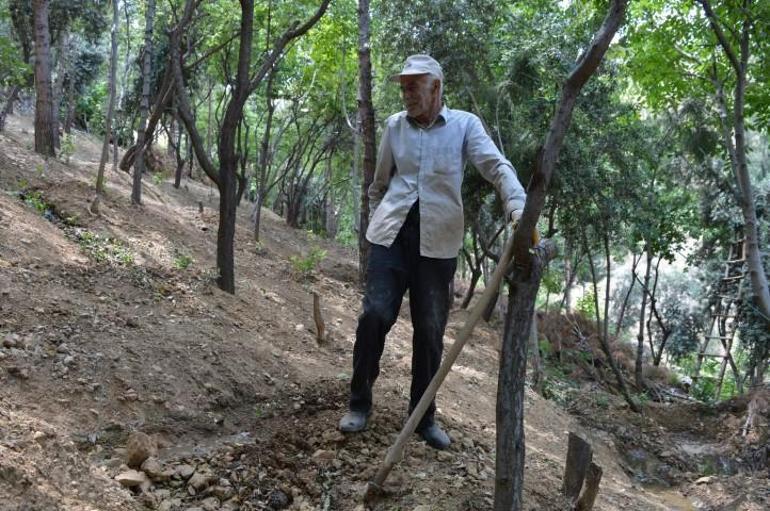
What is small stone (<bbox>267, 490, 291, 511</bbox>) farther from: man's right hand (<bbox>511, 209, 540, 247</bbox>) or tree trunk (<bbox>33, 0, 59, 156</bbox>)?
tree trunk (<bbox>33, 0, 59, 156</bbox>)

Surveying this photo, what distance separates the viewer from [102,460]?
317cm

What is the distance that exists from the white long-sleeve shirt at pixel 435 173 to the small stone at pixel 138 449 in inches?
58.5

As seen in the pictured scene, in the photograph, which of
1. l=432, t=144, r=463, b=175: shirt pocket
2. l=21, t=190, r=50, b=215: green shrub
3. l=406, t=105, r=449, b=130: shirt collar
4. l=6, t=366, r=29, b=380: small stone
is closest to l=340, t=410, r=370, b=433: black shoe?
l=432, t=144, r=463, b=175: shirt pocket

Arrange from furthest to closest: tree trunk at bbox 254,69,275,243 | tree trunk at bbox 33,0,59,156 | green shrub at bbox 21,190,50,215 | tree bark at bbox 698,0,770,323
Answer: tree trunk at bbox 254,69,275,243 < tree trunk at bbox 33,0,59,156 < tree bark at bbox 698,0,770,323 < green shrub at bbox 21,190,50,215

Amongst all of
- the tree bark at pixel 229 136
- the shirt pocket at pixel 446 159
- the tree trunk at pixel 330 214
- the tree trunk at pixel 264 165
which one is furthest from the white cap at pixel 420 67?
the tree trunk at pixel 330 214

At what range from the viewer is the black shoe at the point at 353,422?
11.8ft

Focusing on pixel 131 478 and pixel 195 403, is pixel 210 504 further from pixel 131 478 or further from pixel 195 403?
pixel 195 403

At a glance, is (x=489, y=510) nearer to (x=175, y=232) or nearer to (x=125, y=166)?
(x=175, y=232)

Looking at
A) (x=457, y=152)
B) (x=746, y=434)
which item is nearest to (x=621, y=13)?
(x=457, y=152)

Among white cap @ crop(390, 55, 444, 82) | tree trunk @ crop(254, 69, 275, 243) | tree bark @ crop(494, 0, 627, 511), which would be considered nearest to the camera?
tree bark @ crop(494, 0, 627, 511)

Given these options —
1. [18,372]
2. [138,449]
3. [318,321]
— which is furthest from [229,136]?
[138,449]

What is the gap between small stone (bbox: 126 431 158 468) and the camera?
3164mm

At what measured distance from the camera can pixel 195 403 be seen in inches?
159

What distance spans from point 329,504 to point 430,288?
1155 mm
